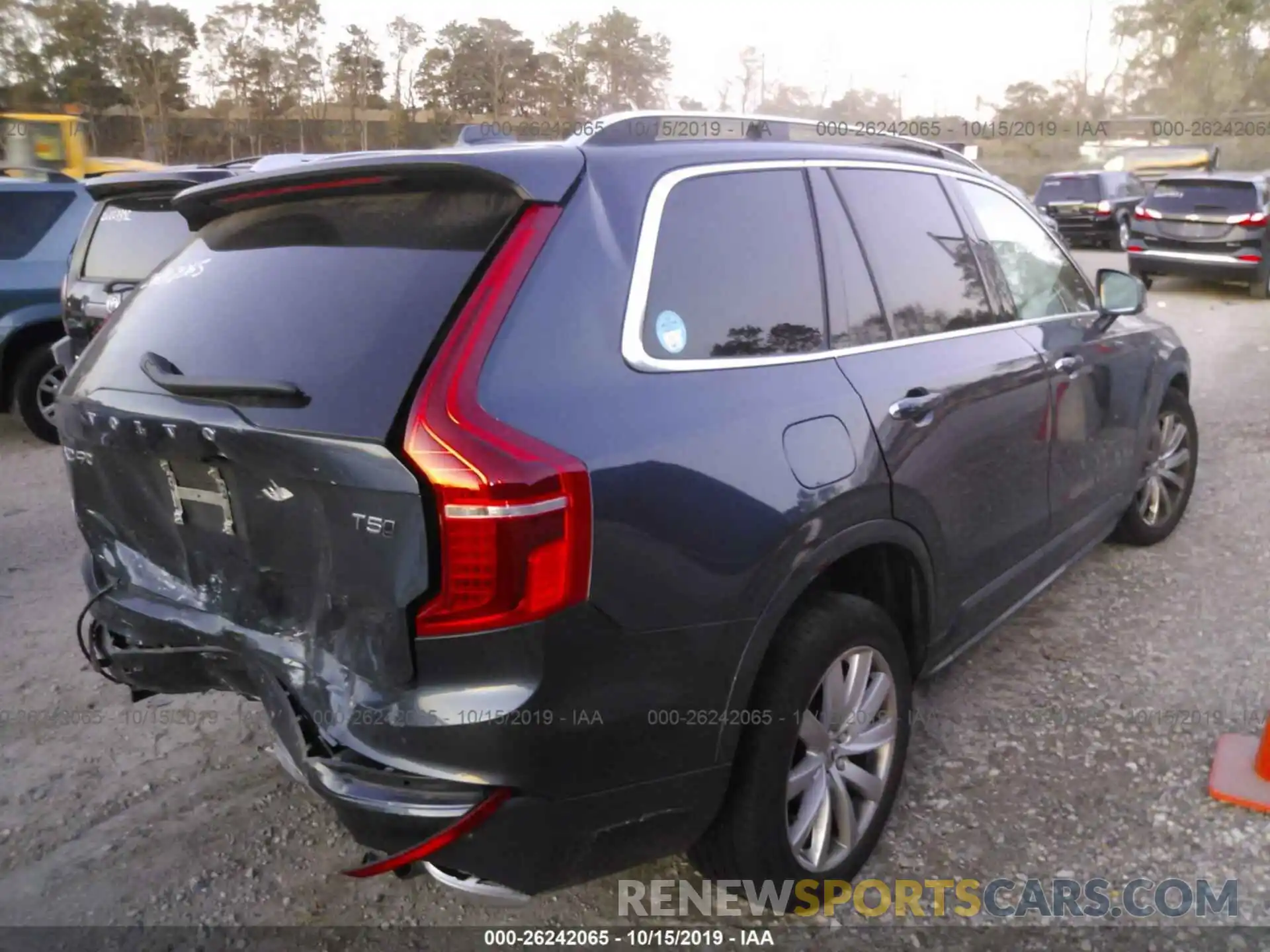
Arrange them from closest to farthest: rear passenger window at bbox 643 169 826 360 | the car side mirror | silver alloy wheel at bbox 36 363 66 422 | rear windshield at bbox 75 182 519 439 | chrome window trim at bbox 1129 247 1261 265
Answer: rear windshield at bbox 75 182 519 439
rear passenger window at bbox 643 169 826 360
the car side mirror
silver alloy wheel at bbox 36 363 66 422
chrome window trim at bbox 1129 247 1261 265

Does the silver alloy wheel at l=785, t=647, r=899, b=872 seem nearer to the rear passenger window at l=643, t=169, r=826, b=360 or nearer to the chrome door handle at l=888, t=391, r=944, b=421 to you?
the chrome door handle at l=888, t=391, r=944, b=421

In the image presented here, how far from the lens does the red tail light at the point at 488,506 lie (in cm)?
190

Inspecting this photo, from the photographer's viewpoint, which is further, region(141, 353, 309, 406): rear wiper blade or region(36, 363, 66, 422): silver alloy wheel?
region(36, 363, 66, 422): silver alloy wheel

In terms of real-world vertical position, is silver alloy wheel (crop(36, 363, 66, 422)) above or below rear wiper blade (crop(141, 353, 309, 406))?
below

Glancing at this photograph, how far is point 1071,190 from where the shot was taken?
20.8m

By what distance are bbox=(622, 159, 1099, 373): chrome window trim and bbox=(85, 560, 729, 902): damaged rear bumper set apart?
586 mm

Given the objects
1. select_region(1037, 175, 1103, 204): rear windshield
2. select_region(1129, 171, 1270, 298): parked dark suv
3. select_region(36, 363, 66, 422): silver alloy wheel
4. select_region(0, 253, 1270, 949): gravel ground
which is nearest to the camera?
select_region(0, 253, 1270, 949): gravel ground

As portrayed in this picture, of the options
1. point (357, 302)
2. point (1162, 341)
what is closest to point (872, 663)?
point (357, 302)

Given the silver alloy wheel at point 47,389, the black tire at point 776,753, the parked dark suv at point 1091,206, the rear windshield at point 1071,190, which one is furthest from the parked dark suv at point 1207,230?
the black tire at point 776,753

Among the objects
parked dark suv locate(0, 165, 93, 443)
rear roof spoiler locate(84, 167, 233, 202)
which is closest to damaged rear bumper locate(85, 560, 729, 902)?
rear roof spoiler locate(84, 167, 233, 202)

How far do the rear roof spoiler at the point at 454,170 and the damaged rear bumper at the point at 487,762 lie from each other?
0.90 meters

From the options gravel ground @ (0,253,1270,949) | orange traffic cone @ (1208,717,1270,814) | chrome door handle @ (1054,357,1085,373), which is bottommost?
gravel ground @ (0,253,1270,949)

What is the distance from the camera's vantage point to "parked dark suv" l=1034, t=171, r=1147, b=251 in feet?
66.6

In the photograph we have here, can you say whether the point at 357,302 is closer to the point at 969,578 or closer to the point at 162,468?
the point at 162,468
